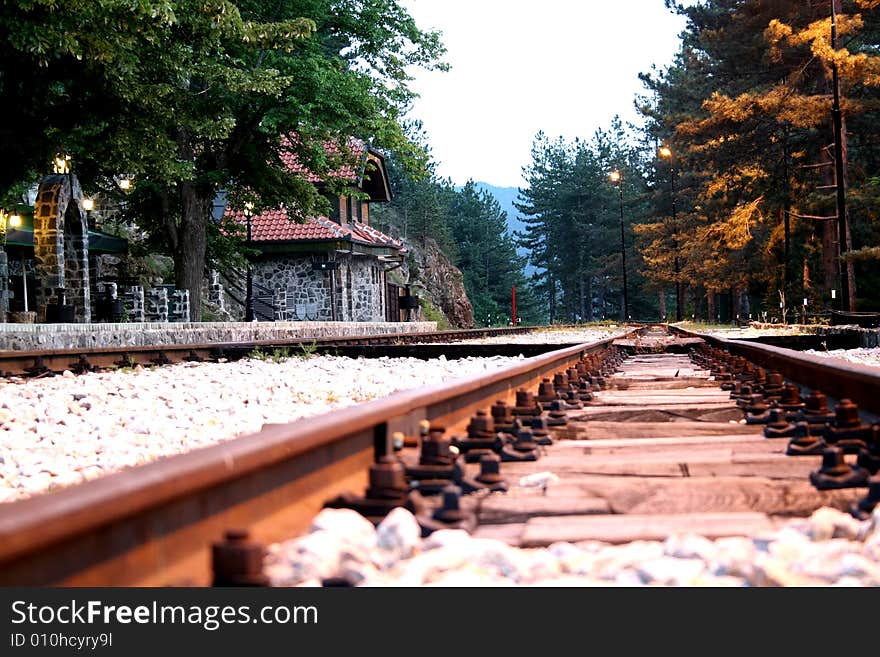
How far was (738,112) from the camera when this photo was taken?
35.4 metres

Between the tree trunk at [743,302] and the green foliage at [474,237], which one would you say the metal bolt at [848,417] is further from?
the green foliage at [474,237]

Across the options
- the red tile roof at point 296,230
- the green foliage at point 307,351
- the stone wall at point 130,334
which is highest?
the red tile roof at point 296,230

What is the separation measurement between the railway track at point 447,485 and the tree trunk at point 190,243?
21914 mm

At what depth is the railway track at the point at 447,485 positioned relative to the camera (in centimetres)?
176

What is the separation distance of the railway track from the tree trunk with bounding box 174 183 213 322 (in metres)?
21.9

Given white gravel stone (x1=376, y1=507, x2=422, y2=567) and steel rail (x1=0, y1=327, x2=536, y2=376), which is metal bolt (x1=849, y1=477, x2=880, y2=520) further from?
steel rail (x1=0, y1=327, x2=536, y2=376)

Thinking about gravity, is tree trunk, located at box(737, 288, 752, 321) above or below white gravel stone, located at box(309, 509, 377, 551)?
above

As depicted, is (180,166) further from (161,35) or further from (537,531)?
(537,531)

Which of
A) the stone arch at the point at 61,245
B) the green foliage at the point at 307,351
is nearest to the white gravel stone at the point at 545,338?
the green foliage at the point at 307,351

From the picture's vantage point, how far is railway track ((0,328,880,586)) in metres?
1.76

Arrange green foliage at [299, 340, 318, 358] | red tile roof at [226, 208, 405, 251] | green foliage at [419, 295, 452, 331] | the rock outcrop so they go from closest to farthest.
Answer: green foliage at [299, 340, 318, 358]
red tile roof at [226, 208, 405, 251]
green foliage at [419, 295, 452, 331]
the rock outcrop

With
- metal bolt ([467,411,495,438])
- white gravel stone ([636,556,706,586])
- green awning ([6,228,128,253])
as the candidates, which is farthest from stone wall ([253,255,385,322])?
white gravel stone ([636,556,706,586])

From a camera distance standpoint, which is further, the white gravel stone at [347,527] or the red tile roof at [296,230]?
the red tile roof at [296,230]

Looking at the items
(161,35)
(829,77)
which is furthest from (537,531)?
(829,77)
